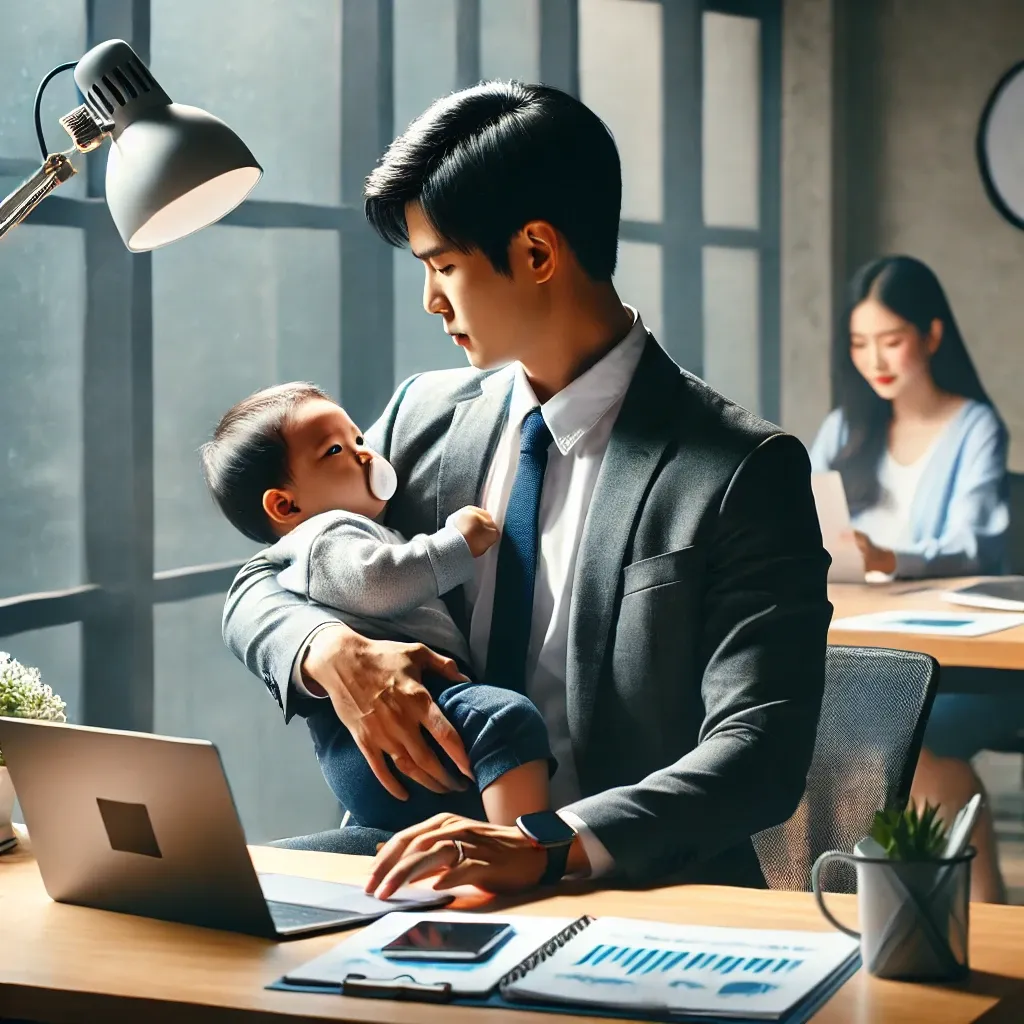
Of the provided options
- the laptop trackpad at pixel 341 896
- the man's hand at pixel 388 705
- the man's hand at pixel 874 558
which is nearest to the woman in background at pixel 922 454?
the man's hand at pixel 874 558

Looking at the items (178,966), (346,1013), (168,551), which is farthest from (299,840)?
(168,551)

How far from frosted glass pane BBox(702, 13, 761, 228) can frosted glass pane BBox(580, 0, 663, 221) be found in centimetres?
25

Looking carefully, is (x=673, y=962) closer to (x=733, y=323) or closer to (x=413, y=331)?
(x=413, y=331)

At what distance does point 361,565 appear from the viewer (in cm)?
189

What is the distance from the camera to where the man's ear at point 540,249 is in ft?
6.08

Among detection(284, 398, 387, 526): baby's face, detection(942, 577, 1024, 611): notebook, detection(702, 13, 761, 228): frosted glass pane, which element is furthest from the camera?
detection(702, 13, 761, 228): frosted glass pane

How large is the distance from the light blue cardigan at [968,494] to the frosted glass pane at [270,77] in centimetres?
180

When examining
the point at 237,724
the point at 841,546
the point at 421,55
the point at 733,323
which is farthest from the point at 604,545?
the point at 733,323

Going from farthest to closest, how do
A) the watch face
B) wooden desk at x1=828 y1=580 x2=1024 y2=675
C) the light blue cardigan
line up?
the light blue cardigan
wooden desk at x1=828 y1=580 x2=1024 y2=675
the watch face

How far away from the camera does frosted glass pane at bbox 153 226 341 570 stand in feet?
12.0

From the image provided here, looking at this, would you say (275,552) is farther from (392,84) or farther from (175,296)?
(392,84)

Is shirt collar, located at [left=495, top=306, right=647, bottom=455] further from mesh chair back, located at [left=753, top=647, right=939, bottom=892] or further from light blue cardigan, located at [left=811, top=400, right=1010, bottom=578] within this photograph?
light blue cardigan, located at [left=811, top=400, right=1010, bottom=578]

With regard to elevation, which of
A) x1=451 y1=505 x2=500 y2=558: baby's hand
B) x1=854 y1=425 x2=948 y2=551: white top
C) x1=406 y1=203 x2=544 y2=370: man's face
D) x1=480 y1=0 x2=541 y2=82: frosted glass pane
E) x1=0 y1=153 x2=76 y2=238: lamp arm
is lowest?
x1=854 y1=425 x2=948 y2=551: white top

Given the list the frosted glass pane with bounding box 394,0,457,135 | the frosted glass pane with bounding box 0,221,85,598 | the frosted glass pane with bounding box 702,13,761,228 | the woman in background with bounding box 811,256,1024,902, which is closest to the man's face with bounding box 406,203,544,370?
the frosted glass pane with bounding box 0,221,85,598
